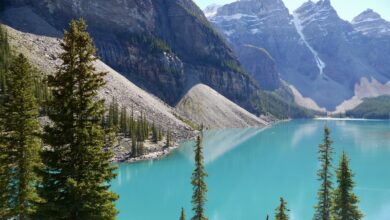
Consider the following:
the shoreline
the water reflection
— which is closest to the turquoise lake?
the water reflection

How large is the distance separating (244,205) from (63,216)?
2010 inches

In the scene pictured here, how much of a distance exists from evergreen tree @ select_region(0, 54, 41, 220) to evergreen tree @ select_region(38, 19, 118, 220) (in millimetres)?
7333

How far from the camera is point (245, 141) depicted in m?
150

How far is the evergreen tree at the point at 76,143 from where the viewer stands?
1493cm

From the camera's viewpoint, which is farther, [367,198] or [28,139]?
[367,198]

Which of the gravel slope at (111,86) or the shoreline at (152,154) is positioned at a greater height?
the gravel slope at (111,86)

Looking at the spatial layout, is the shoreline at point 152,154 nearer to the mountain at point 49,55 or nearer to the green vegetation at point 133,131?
the green vegetation at point 133,131

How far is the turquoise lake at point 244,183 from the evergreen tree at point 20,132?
3279 cm

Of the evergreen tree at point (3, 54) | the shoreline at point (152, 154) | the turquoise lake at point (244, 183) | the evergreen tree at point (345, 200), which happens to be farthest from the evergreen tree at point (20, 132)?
the evergreen tree at point (3, 54)

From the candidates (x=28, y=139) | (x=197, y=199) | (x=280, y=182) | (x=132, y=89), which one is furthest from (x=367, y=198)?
(x=132, y=89)

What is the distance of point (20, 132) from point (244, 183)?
62247mm

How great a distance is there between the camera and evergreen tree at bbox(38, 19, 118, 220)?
14.9 m

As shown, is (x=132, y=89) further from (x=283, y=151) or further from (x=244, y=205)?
(x=244, y=205)

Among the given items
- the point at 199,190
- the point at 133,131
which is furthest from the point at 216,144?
the point at 199,190
